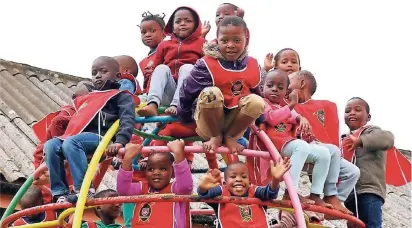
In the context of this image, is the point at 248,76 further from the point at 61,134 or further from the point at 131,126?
the point at 61,134

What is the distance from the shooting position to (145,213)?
5945 mm

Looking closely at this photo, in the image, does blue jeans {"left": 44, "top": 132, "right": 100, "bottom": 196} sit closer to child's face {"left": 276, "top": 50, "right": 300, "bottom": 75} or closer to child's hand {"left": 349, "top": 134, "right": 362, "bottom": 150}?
child's face {"left": 276, "top": 50, "right": 300, "bottom": 75}

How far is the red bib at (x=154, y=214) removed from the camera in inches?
231

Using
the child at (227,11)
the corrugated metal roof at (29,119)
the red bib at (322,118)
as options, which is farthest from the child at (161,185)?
the corrugated metal roof at (29,119)

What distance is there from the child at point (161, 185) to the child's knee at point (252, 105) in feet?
1.60

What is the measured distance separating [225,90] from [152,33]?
74.4 inches

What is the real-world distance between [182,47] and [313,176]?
1595 millimetres

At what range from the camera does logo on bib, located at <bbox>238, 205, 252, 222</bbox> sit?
5.54 metres

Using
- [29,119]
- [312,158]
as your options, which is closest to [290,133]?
[312,158]

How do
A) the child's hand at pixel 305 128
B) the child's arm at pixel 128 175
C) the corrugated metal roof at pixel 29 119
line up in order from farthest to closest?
the corrugated metal roof at pixel 29 119 → the child's hand at pixel 305 128 → the child's arm at pixel 128 175

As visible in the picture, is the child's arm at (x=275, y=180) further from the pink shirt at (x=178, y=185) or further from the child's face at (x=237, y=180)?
the pink shirt at (x=178, y=185)

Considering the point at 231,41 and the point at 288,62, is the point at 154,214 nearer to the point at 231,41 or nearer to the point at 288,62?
the point at 231,41

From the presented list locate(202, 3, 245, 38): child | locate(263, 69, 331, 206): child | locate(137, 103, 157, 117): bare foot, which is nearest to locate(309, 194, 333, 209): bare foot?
locate(263, 69, 331, 206): child

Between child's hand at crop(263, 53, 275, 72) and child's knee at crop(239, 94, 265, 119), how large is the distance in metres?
1.75
